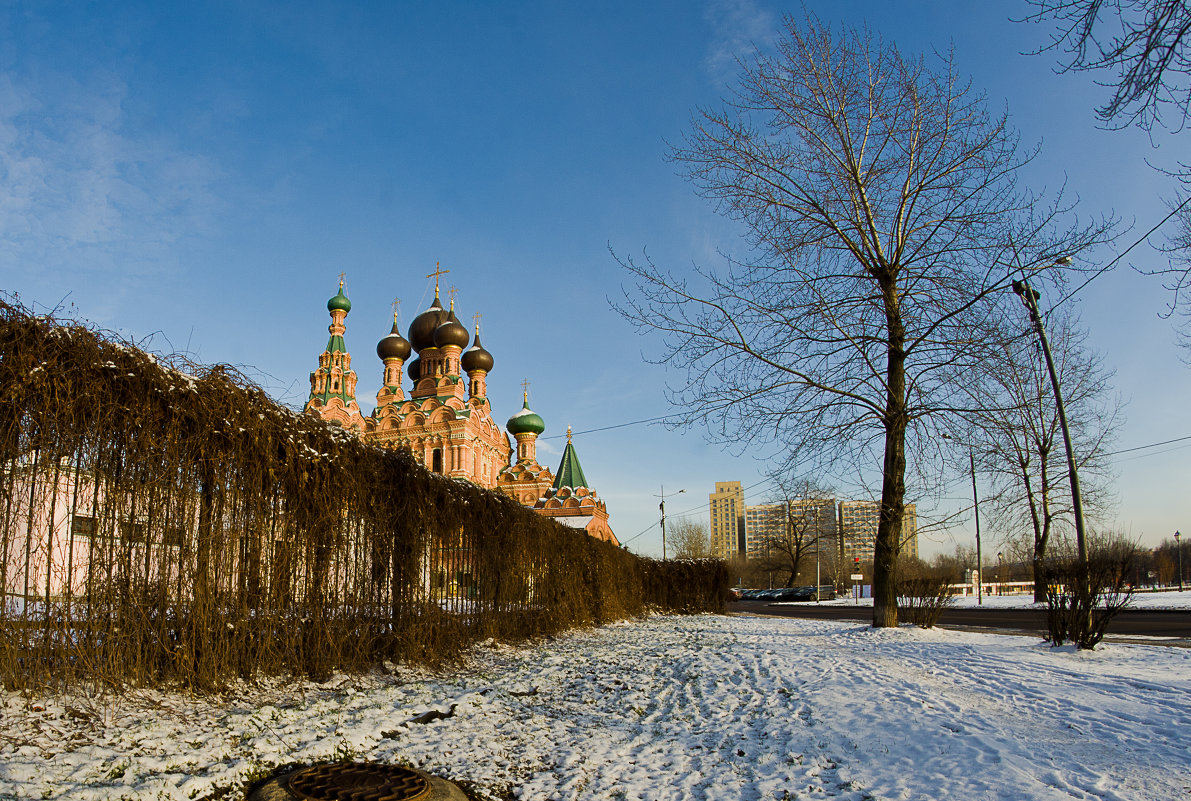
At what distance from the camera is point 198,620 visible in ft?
15.5

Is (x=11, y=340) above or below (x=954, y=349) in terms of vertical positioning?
below

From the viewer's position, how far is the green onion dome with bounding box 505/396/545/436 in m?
50.8

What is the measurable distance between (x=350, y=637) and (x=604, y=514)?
41395 mm

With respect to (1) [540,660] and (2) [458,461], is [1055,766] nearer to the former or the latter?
(1) [540,660]

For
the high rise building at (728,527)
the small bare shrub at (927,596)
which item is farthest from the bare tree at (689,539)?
the small bare shrub at (927,596)

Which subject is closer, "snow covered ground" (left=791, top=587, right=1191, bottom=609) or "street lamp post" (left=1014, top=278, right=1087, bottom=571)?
Answer: "street lamp post" (left=1014, top=278, right=1087, bottom=571)

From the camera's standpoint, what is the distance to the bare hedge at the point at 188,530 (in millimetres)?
3807

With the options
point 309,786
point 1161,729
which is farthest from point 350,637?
point 1161,729

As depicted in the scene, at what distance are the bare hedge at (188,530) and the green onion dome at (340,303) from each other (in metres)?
43.7

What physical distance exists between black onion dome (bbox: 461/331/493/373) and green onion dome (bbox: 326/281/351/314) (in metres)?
9.12

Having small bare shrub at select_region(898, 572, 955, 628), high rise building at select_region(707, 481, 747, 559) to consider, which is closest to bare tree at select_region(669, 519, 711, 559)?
high rise building at select_region(707, 481, 747, 559)

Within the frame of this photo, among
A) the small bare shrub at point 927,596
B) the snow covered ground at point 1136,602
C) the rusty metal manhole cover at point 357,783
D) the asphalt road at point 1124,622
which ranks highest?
the rusty metal manhole cover at point 357,783

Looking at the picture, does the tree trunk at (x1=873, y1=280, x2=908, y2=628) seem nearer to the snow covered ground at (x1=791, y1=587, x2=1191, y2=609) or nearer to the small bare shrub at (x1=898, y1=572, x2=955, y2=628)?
the small bare shrub at (x1=898, y1=572, x2=955, y2=628)

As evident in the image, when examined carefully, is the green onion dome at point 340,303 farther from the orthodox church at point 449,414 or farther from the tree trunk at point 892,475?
the tree trunk at point 892,475
